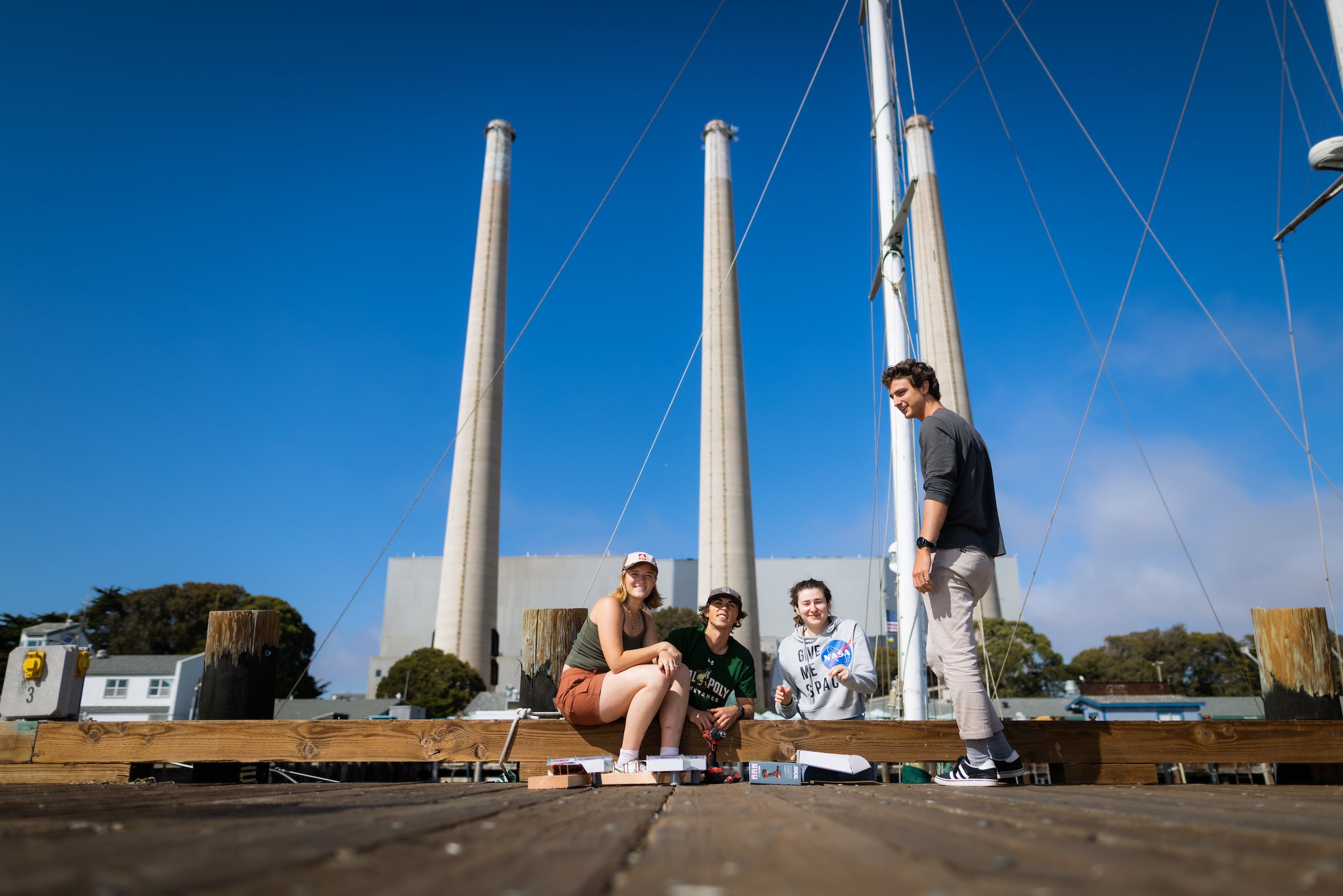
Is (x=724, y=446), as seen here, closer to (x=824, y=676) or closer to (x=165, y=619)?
(x=165, y=619)

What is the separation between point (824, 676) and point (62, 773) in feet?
13.0

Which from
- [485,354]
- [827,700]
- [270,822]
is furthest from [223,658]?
[485,354]

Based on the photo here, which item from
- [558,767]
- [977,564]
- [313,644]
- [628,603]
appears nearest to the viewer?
[558,767]

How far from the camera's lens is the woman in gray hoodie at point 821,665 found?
4375mm

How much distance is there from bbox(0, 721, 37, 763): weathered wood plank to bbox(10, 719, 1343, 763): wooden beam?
1.16 ft

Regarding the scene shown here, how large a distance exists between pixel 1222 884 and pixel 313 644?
1802 inches

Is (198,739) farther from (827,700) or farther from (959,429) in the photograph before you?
(959,429)

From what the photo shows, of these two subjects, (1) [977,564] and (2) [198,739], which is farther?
(2) [198,739]

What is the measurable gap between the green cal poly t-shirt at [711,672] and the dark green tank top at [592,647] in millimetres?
326

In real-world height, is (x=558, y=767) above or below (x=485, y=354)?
below

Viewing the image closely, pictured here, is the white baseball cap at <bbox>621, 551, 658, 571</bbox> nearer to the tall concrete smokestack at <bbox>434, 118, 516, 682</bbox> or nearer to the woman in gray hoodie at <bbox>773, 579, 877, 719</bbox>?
the woman in gray hoodie at <bbox>773, 579, 877, 719</bbox>

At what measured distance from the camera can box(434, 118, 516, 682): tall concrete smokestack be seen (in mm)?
36844

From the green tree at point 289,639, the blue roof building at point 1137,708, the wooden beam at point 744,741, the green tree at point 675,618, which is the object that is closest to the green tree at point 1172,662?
the blue roof building at point 1137,708

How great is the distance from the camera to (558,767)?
3.14 m
